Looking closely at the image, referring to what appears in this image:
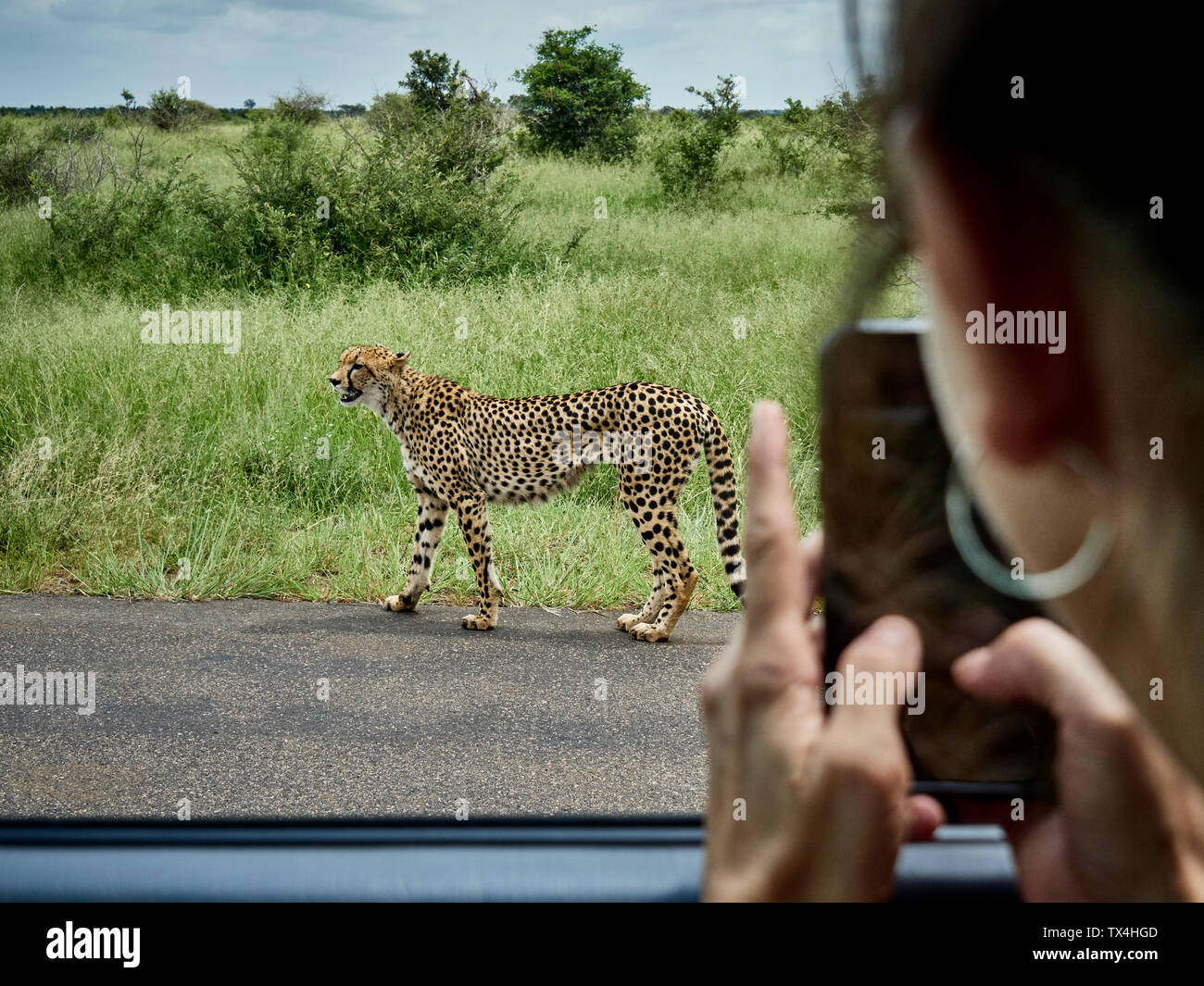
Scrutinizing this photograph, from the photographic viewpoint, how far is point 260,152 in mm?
6770

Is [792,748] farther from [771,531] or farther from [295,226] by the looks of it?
[295,226]

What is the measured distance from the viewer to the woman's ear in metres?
0.22

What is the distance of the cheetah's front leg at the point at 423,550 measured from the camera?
10.2ft

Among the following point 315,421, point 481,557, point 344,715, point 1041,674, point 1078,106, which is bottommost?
point 344,715

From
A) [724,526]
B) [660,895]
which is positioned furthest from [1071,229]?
[724,526]

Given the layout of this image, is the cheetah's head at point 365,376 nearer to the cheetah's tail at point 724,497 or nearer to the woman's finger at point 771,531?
the cheetah's tail at point 724,497

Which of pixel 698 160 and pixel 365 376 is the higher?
pixel 698 160

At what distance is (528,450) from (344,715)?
108 centimetres

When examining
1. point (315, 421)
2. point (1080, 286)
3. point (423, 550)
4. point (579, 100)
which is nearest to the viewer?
point (1080, 286)

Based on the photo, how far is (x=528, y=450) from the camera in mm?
3184

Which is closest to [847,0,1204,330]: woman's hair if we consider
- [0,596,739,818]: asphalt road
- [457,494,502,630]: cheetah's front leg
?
[0,596,739,818]: asphalt road

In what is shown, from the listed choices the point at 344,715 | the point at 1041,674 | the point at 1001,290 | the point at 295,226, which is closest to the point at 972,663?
the point at 1041,674

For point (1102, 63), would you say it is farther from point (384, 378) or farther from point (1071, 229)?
point (384, 378)
